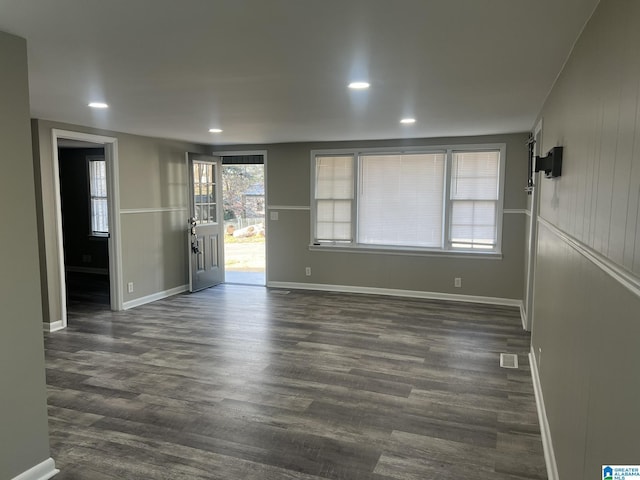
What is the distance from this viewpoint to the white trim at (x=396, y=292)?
19.9 ft

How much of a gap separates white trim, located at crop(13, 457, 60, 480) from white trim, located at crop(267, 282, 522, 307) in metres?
4.79

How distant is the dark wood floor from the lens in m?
2.53

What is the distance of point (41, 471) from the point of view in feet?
7.75

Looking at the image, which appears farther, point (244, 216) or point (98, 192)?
point (244, 216)

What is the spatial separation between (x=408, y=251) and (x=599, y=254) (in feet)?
16.4

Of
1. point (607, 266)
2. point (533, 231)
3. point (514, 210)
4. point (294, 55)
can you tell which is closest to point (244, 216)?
point (514, 210)

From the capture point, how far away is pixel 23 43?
2.15 m

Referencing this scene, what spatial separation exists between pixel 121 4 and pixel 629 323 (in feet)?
6.64

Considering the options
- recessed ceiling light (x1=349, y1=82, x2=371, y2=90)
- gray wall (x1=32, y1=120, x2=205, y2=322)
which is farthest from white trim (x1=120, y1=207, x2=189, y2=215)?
recessed ceiling light (x1=349, y1=82, x2=371, y2=90)

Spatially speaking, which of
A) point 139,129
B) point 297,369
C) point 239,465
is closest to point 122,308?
point 139,129

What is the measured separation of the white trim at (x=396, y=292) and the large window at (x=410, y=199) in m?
0.65

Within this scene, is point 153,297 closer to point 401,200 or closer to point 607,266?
point 401,200

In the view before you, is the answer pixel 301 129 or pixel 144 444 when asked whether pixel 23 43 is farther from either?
pixel 301 129

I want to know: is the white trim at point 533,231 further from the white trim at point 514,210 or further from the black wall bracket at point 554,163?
the black wall bracket at point 554,163
